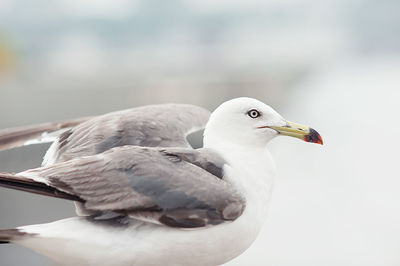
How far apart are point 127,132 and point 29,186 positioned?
496mm

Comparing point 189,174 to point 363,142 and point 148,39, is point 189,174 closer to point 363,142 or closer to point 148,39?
point 363,142

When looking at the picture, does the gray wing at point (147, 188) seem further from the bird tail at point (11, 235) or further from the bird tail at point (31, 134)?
the bird tail at point (31, 134)

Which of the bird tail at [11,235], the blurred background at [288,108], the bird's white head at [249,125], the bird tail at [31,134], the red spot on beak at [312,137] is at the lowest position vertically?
the blurred background at [288,108]

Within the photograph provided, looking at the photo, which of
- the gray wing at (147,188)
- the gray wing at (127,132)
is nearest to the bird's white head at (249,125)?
the gray wing at (147,188)

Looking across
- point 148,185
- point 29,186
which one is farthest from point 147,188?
point 29,186

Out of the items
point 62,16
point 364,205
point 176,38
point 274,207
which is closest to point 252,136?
point 274,207

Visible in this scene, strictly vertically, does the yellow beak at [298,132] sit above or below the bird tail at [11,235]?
above

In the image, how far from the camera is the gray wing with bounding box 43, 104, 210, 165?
87.2 inches

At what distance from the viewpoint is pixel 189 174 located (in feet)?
6.20

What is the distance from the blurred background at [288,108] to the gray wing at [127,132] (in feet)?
1.24

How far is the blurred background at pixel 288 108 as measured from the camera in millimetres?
7102

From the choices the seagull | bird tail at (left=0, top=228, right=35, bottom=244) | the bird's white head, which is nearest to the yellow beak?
the bird's white head

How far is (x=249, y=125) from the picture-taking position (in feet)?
6.68

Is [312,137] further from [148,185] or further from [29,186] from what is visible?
[29,186]
